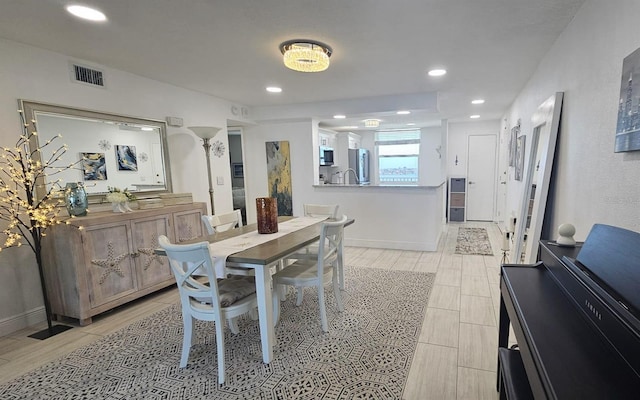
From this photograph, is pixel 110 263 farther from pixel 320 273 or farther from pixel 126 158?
pixel 320 273

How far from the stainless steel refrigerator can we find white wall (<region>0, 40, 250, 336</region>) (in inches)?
168

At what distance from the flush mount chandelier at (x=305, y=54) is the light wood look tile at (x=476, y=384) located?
244cm

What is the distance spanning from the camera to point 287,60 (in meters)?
2.46

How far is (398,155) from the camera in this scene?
826 centimetres

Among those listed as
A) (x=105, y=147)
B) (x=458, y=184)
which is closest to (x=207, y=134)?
(x=105, y=147)

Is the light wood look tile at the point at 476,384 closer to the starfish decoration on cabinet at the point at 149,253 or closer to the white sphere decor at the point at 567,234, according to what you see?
the white sphere decor at the point at 567,234

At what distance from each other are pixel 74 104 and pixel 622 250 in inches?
155

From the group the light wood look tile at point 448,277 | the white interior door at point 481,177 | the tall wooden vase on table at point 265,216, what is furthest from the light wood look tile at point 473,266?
the white interior door at point 481,177

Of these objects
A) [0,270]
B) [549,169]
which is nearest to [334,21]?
[549,169]

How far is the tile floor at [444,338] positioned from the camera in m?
1.85

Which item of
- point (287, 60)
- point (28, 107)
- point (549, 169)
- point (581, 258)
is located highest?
point (287, 60)

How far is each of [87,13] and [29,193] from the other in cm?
146

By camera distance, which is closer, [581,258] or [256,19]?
[581,258]

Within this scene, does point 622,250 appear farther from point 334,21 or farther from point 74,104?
point 74,104
